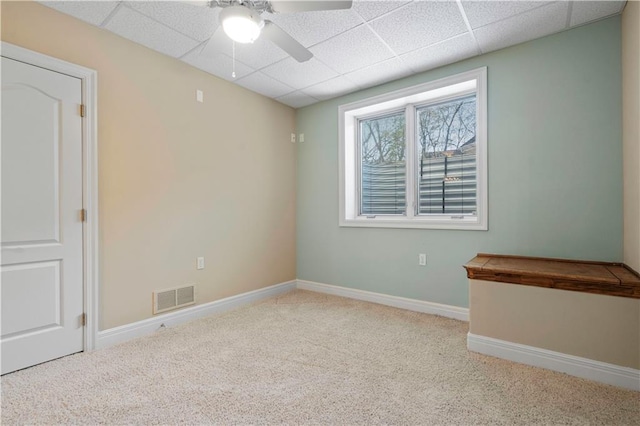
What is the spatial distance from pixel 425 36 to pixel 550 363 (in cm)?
266

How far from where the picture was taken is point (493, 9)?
2258mm

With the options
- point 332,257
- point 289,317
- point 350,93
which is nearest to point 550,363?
point 289,317

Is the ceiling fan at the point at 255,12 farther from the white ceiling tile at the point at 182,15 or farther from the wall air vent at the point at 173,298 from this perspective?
the wall air vent at the point at 173,298

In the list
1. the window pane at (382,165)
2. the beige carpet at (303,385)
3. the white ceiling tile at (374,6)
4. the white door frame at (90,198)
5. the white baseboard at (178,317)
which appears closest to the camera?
the beige carpet at (303,385)

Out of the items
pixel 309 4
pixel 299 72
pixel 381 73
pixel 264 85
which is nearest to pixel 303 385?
pixel 309 4

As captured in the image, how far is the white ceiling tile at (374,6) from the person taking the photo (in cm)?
218

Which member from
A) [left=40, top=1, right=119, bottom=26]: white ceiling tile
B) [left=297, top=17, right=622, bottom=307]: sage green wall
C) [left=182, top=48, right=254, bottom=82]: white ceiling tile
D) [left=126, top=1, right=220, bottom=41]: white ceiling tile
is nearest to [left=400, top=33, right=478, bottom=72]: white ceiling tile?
[left=297, top=17, right=622, bottom=307]: sage green wall

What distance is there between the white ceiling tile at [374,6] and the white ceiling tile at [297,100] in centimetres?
165

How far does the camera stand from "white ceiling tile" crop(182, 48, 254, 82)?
9.62ft

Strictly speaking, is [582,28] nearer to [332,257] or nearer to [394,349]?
[394,349]

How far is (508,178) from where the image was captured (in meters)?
2.80

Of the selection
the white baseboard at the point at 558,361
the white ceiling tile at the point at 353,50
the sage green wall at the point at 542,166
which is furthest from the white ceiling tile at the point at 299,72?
the white baseboard at the point at 558,361

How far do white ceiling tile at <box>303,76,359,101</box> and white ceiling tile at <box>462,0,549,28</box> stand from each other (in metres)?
1.41

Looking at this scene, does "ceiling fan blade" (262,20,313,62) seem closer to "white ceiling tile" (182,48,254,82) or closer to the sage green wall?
"white ceiling tile" (182,48,254,82)
